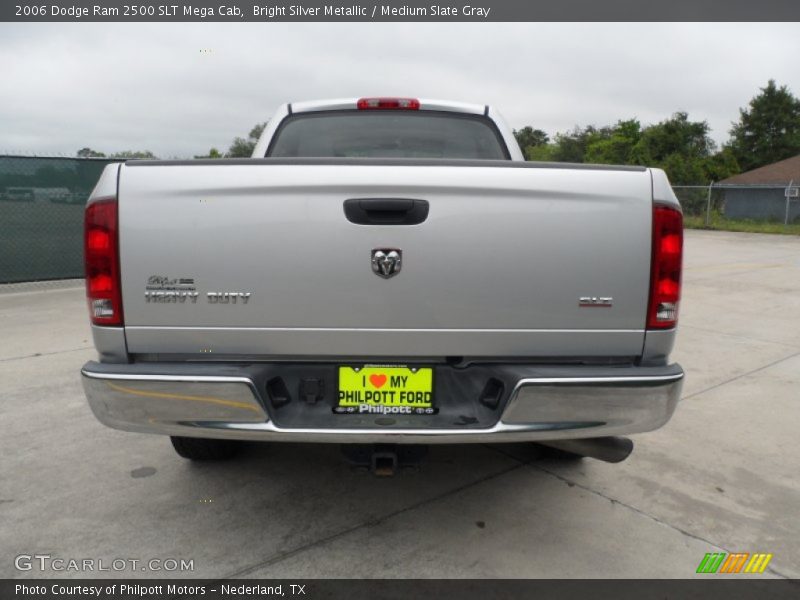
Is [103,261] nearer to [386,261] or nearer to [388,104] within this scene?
[386,261]

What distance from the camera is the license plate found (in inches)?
89.9

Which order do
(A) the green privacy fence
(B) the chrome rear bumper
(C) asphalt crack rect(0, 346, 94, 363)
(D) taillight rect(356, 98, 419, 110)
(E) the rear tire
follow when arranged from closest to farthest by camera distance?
(B) the chrome rear bumper, (E) the rear tire, (D) taillight rect(356, 98, 419, 110), (C) asphalt crack rect(0, 346, 94, 363), (A) the green privacy fence

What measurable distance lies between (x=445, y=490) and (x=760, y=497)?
1.53m

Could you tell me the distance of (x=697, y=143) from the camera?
159 feet

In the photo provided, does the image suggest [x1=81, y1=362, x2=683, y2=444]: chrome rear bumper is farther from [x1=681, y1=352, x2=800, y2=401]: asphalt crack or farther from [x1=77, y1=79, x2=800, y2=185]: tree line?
[x1=77, y1=79, x2=800, y2=185]: tree line

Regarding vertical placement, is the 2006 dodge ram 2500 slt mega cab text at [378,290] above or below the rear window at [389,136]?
below

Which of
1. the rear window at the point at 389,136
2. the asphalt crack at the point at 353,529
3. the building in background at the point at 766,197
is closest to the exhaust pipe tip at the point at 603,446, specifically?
the asphalt crack at the point at 353,529

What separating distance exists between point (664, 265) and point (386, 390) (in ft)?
3.64

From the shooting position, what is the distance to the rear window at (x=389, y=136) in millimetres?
3797

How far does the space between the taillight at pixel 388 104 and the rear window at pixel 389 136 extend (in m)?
0.05

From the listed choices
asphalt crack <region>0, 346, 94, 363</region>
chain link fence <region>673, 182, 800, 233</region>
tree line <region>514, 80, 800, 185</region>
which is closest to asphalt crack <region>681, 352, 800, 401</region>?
asphalt crack <region>0, 346, 94, 363</region>

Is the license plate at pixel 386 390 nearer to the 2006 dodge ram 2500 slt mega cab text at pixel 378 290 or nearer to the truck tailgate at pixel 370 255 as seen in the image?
the 2006 dodge ram 2500 slt mega cab text at pixel 378 290

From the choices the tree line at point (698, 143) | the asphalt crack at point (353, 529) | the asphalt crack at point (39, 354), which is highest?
the tree line at point (698, 143)
